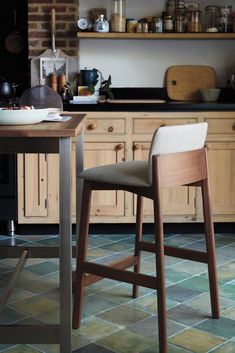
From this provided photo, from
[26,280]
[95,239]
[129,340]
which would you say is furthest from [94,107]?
[129,340]

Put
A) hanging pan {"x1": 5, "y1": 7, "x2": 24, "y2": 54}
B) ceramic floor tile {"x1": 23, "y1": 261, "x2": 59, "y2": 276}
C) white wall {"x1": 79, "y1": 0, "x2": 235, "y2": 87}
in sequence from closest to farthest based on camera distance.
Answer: ceramic floor tile {"x1": 23, "y1": 261, "x2": 59, "y2": 276}
white wall {"x1": 79, "y1": 0, "x2": 235, "y2": 87}
hanging pan {"x1": 5, "y1": 7, "x2": 24, "y2": 54}

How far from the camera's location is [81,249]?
2719 millimetres

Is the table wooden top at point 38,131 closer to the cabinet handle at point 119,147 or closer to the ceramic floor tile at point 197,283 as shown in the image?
the ceramic floor tile at point 197,283

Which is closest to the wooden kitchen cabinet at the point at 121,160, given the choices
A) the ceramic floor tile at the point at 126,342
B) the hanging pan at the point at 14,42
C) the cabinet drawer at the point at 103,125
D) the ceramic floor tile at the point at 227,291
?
the cabinet drawer at the point at 103,125

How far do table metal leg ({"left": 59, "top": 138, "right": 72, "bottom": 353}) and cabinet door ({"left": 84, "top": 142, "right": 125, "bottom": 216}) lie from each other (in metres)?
1.97

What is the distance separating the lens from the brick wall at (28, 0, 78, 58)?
15.4 feet

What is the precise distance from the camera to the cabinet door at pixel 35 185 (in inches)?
169

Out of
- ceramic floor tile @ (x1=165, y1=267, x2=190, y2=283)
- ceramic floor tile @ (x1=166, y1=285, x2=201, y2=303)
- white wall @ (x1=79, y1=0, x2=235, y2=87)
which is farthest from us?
white wall @ (x1=79, y1=0, x2=235, y2=87)

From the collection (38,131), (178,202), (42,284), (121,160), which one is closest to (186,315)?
(42,284)

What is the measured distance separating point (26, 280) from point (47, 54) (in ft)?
6.48

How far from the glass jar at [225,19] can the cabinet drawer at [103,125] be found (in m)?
1.16

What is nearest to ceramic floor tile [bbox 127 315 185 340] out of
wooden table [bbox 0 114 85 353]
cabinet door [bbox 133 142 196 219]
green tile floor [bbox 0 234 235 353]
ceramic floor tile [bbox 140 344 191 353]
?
green tile floor [bbox 0 234 235 353]

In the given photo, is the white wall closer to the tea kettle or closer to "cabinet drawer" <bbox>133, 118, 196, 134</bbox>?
the tea kettle

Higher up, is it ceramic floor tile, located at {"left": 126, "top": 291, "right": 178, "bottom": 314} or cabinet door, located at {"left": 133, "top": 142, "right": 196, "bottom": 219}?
cabinet door, located at {"left": 133, "top": 142, "right": 196, "bottom": 219}
